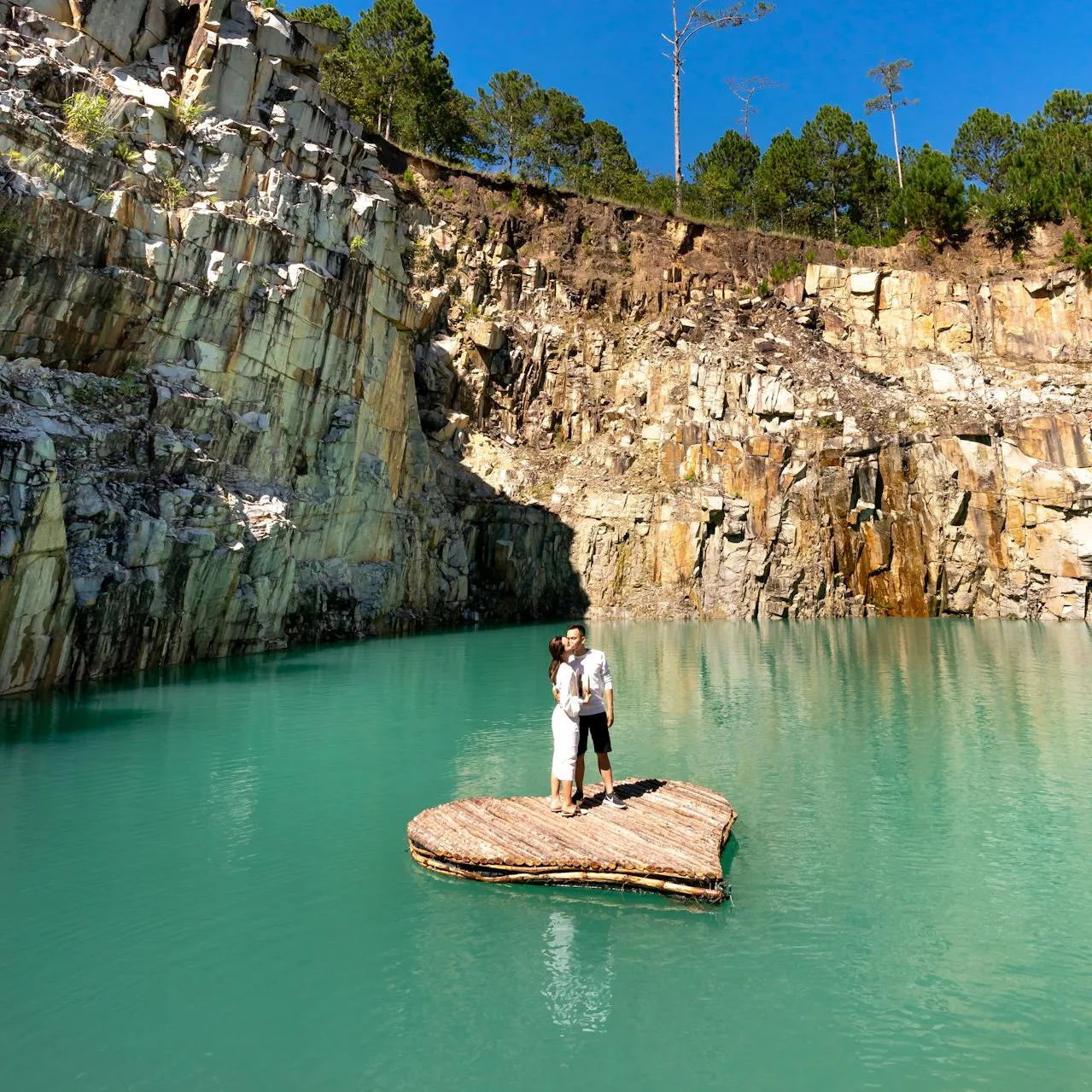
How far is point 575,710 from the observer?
8508 millimetres

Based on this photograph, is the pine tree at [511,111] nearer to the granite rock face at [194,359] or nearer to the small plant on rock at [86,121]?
the granite rock face at [194,359]

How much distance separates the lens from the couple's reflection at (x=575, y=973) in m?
5.36

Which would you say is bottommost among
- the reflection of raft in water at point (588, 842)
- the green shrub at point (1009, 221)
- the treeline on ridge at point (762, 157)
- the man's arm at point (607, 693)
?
the reflection of raft in water at point (588, 842)

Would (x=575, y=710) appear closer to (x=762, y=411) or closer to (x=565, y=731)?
(x=565, y=731)

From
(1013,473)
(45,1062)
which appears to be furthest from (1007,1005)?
(1013,473)

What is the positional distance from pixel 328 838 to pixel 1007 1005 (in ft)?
21.0

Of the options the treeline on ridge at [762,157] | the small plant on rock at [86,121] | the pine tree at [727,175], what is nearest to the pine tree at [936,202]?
the treeline on ridge at [762,157]

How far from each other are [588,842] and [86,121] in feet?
91.8

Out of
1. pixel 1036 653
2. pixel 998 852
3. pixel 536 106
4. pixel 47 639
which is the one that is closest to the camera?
pixel 998 852

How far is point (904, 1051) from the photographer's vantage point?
496 cm

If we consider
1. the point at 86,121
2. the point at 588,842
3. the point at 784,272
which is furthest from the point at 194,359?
the point at 784,272

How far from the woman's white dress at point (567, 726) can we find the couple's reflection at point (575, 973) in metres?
1.78

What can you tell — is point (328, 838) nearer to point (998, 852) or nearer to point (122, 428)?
point (998, 852)

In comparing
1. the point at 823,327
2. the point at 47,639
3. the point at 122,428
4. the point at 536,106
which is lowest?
the point at 47,639
